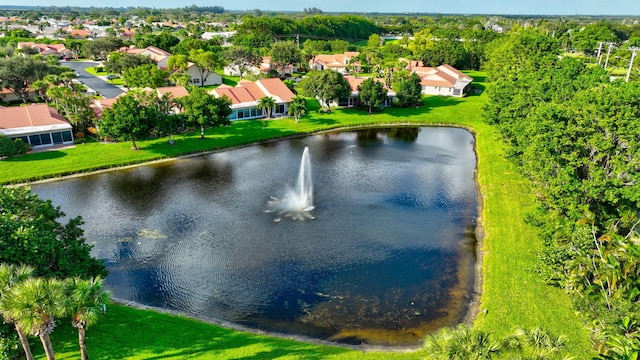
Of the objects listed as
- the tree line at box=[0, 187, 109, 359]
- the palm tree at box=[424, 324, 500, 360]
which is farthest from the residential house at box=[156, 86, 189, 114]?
the palm tree at box=[424, 324, 500, 360]

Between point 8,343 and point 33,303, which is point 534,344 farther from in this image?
point 8,343

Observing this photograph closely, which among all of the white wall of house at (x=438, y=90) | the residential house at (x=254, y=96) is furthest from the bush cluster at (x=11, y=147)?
the white wall of house at (x=438, y=90)

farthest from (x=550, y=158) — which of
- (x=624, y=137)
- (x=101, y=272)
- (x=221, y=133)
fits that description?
(x=221, y=133)

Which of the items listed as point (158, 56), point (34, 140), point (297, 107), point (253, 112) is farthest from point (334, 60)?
point (34, 140)

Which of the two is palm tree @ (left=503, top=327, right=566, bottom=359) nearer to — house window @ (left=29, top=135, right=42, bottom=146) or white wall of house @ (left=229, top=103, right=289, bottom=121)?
white wall of house @ (left=229, top=103, right=289, bottom=121)

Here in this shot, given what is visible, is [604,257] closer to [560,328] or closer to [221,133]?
[560,328]

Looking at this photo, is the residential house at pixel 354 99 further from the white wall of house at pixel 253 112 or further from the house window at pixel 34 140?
the house window at pixel 34 140
